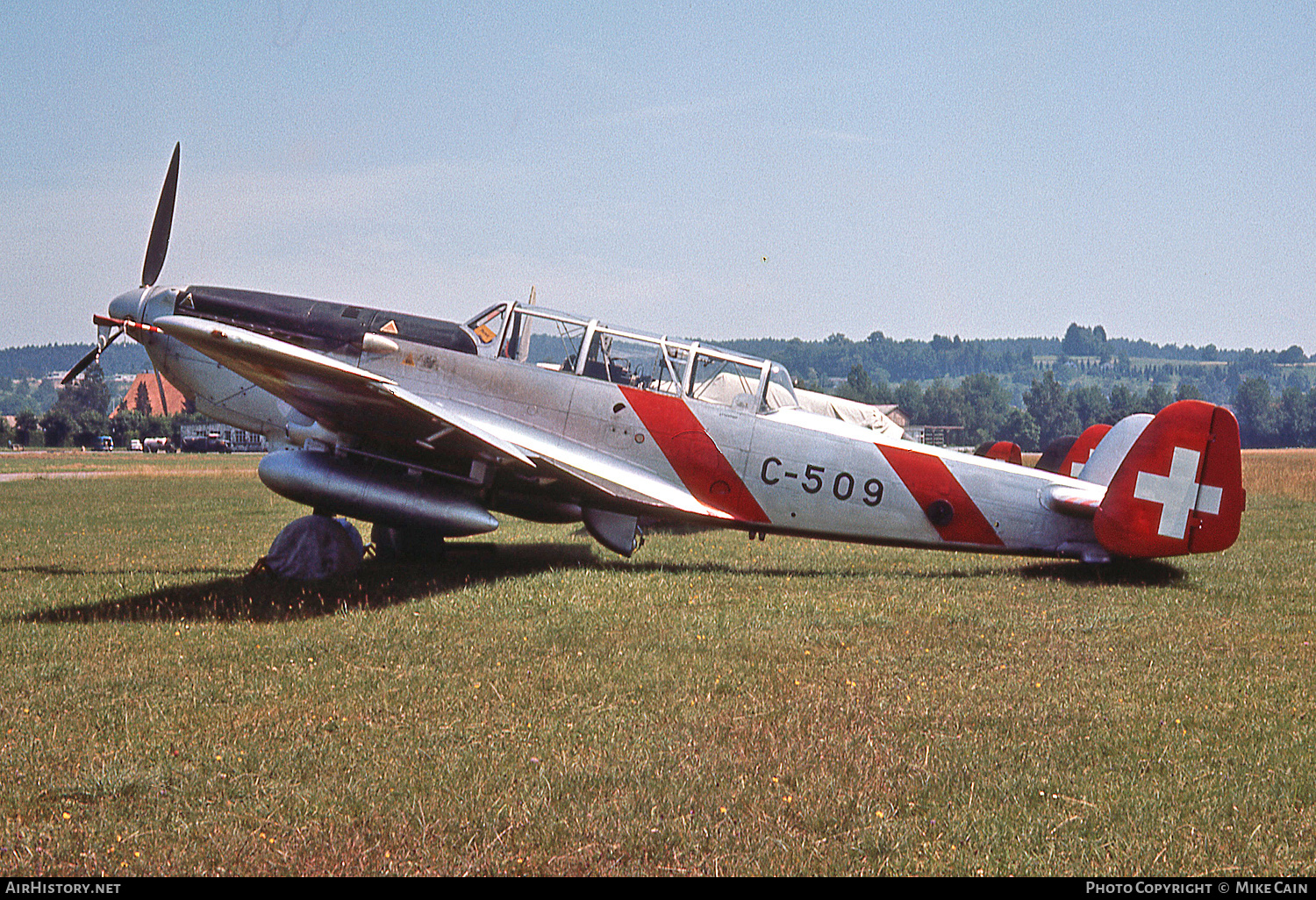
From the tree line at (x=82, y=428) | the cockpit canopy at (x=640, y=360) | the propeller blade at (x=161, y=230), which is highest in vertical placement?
the propeller blade at (x=161, y=230)

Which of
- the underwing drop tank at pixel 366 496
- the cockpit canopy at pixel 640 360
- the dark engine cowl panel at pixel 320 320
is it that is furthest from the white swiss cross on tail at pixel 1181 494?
the dark engine cowl panel at pixel 320 320

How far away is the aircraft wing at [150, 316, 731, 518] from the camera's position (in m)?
7.23

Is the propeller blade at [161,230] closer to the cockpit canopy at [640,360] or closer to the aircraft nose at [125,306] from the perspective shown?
the aircraft nose at [125,306]

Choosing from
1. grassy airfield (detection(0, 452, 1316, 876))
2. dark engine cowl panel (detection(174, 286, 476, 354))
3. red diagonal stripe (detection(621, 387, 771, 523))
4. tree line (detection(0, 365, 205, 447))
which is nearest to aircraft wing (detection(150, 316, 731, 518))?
red diagonal stripe (detection(621, 387, 771, 523))

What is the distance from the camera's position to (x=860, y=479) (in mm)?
9398

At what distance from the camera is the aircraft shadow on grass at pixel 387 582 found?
7.55 m

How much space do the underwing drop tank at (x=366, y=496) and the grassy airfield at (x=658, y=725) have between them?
1.86 feet

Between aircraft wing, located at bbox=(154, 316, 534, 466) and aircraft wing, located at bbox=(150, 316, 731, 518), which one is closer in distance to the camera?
aircraft wing, located at bbox=(154, 316, 534, 466)

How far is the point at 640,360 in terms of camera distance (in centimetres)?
978

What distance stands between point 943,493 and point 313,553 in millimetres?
6009

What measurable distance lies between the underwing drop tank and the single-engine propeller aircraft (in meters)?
0.02

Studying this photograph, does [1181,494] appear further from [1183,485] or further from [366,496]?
[366,496]

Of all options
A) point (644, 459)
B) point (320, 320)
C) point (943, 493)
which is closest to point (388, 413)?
point (320, 320)

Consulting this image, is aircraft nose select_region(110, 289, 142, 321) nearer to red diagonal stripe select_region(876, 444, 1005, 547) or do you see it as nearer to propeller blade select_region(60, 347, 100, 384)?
propeller blade select_region(60, 347, 100, 384)
